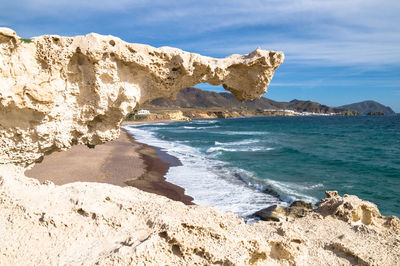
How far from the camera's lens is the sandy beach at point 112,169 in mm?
15133

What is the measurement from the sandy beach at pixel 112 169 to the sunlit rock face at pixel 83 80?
7424 millimetres

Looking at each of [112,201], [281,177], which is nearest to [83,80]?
[112,201]

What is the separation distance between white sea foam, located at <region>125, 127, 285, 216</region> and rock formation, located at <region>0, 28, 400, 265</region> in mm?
5907

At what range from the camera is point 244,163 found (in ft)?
73.7

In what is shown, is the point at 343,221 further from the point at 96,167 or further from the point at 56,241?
the point at 96,167

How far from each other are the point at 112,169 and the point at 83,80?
46.0ft

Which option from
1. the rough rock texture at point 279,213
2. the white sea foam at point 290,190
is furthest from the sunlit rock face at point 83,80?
the white sea foam at point 290,190

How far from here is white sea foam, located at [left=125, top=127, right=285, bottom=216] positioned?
41.0 feet

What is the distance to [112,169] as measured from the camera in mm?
18734

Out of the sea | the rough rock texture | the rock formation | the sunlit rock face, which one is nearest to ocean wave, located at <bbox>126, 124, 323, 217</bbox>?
the sea

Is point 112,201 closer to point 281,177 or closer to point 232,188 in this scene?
point 232,188

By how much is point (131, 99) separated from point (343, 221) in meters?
5.48

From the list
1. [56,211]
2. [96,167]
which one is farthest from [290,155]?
[56,211]

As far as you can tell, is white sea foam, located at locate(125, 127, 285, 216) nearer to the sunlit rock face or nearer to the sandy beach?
the sandy beach
